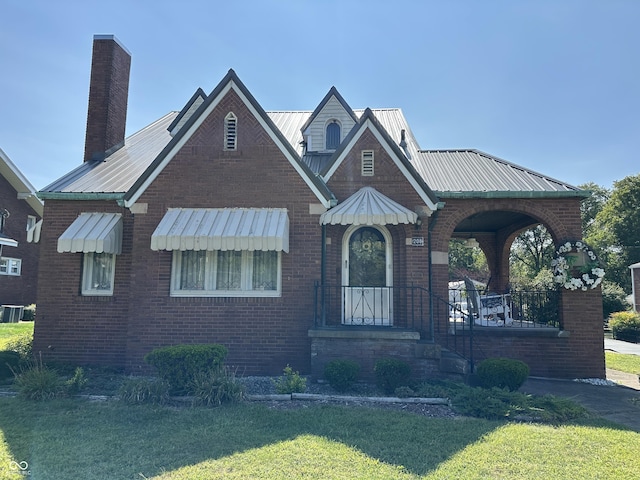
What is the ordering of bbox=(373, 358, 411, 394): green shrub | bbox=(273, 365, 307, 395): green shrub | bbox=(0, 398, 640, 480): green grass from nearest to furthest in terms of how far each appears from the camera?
bbox=(0, 398, 640, 480): green grass < bbox=(273, 365, 307, 395): green shrub < bbox=(373, 358, 411, 394): green shrub

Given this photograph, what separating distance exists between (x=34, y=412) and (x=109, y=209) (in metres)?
5.71

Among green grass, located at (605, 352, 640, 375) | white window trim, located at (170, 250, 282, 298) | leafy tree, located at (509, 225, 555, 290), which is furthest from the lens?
leafy tree, located at (509, 225, 555, 290)

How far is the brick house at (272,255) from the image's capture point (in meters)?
9.42

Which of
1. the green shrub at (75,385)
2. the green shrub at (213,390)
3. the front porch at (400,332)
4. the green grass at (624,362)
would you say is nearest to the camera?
the green shrub at (213,390)

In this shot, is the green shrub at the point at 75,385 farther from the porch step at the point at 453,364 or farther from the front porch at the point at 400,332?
the porch step at the point at 453,364

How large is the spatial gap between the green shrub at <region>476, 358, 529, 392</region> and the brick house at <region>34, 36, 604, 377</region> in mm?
924

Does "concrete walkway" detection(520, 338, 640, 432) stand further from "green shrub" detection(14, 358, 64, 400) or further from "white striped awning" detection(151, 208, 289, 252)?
"green shrub" detection(14, 358, 64, 400)

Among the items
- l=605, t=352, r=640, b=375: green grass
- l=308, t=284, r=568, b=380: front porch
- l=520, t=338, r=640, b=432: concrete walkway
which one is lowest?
l=605, t=352, r=640, b=375: green grass

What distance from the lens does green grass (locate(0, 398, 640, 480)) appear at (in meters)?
4.70

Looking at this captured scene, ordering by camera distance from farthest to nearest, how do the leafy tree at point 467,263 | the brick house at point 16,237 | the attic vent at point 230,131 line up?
1. the leafy tree at point 467,263
2. the brick house at point 16,237
3. the attic vent at point 230,131

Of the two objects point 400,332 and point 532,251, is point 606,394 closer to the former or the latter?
point 400,332

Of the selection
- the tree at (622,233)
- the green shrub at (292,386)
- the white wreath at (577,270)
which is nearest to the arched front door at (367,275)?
the green shrub at (292,386)

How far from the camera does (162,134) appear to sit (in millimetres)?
15156

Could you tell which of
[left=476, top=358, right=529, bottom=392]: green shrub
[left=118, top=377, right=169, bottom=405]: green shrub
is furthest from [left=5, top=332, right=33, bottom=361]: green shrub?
[left=476, top=358, right=529, bottom=392]: green shrub
